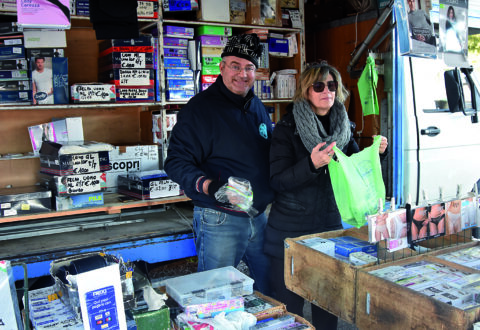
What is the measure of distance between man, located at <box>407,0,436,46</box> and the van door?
24.2 inches

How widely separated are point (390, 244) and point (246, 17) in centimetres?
271

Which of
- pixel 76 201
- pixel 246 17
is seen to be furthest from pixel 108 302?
pixel 246 17

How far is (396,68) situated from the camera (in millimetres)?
3871

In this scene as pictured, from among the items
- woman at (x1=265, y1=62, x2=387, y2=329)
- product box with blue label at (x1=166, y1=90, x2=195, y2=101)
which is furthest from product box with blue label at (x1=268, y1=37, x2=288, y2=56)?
woman at (x1=265, y1=62, x2=387, y2=329)

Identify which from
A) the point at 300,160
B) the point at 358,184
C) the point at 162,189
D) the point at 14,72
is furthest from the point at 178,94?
the point at 358,184

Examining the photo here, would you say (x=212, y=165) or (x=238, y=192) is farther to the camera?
(x=212, y=165)

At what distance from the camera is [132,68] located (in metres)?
3.51

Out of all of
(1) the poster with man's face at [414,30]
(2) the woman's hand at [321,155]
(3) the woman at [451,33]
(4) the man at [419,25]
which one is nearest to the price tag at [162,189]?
(2) the woman's hand at [321,155]

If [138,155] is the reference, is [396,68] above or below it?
above

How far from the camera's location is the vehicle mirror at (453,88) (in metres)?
4.10

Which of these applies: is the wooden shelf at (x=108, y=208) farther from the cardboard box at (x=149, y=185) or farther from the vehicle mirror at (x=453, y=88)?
the vehicle mirror at (x=453, y=88)

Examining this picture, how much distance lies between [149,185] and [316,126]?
154cm

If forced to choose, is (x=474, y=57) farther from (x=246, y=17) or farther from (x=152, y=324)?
(x=152, y=324)

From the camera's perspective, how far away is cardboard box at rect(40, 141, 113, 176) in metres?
3.14
